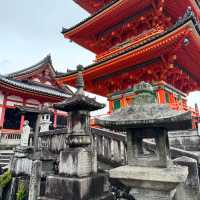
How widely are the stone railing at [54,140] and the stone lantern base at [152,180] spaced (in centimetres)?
394

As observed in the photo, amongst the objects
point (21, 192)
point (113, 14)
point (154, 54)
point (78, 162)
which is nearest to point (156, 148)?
point (78, 162)

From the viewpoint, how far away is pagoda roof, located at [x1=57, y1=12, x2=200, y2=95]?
682 cm

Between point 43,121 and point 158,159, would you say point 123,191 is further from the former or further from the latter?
point 43,121

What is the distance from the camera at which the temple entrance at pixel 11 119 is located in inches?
558

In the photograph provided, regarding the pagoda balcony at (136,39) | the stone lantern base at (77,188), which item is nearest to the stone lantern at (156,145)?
the stone lantern base at (77,188)

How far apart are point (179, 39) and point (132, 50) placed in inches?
83.8

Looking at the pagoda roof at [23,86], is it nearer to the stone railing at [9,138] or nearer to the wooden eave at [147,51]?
the stone railing at [9,138]

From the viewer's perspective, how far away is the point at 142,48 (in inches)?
314

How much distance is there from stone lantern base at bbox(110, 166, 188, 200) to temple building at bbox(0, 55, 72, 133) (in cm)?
738

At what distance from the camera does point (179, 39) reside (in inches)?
279

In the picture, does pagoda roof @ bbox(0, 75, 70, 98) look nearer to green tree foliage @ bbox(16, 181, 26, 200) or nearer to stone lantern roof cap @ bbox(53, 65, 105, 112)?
green tree foliage @ bbox(16, 181, 26, 200)

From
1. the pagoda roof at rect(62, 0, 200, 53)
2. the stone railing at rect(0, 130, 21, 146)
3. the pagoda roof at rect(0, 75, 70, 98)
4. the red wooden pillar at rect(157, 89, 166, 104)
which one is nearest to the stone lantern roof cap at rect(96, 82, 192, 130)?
the red wooden pillar at rect(157, 89, 166, 104)

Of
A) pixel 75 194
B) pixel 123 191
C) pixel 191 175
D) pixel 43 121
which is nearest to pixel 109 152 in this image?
pixel 123 191

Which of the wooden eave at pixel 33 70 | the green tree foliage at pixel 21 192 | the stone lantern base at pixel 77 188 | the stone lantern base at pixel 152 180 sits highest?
the wooden eave at pixel 33 70
